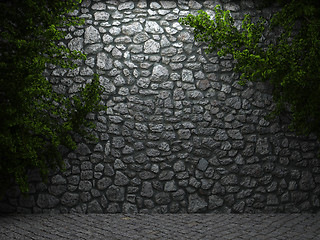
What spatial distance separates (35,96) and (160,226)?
8.82ft

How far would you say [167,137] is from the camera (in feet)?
19.6

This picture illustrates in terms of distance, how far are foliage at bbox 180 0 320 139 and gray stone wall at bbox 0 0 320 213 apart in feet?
0.82

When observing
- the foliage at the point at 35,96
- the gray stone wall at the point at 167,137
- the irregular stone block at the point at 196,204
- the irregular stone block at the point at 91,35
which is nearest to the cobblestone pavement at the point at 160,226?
the irregular stone block at the point at 196,204

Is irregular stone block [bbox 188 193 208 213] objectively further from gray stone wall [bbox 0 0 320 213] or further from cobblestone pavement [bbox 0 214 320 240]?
cobblestone pavement [bbox 0 214 320 240]

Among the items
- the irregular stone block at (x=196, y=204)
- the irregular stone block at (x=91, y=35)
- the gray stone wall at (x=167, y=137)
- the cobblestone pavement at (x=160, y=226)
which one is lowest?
the cobblestone pavement at (x=160, y=226)

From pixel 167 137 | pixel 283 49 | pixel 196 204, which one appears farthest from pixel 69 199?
pixel 283 49

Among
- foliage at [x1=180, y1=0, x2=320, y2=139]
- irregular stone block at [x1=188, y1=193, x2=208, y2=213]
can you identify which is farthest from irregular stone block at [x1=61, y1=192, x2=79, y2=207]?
foliage at [x1=180, y1=0, x2=320, y2=139]

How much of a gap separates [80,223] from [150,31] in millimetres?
3177

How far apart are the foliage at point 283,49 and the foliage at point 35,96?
76.7 inches

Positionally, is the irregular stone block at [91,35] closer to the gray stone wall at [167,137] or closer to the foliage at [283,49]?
the gray stone wall at [167,137]

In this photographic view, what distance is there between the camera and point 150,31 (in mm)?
6047

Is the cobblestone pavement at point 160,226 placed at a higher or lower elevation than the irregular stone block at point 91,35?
lower

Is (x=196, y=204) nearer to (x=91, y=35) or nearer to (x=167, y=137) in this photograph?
(x=167, y=137)

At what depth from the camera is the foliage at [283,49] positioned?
5.53m
